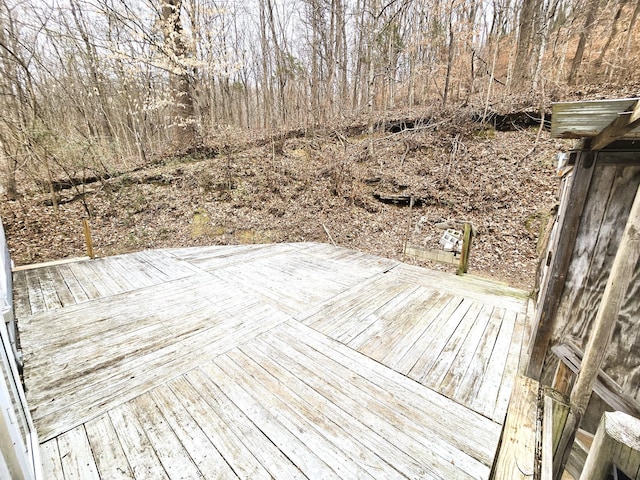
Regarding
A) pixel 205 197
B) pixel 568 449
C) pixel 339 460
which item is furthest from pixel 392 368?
pixel 205 197

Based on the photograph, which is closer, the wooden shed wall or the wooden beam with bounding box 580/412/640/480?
the wooden beam with bounding box 580/412/640/480

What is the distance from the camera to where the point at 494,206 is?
686 centimetres

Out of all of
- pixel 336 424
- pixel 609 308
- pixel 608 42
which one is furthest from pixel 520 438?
pixel 608 42

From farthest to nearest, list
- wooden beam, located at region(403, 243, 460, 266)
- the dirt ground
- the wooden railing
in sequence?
the dirt ground < wooden beam, located at region(403, 243, 460, 266) < the wooden railing

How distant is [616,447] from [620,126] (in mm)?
1544

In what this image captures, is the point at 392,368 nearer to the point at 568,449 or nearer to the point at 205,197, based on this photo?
the point at 568,449

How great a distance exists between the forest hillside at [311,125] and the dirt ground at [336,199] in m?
0.05

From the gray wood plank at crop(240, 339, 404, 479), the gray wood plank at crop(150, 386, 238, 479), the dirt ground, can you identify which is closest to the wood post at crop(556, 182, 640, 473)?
the gray wood plank at crop(240, 339, 404, 479)

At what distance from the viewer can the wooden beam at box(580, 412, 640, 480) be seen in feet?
3.35

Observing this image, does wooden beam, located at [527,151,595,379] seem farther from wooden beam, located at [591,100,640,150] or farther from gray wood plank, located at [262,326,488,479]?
gray wood plank, located at [262,326,488,479]

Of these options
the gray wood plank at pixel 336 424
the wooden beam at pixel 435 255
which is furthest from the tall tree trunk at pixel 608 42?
the gray wood plank at pixel 336 424

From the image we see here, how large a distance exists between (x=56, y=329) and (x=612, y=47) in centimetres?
1451

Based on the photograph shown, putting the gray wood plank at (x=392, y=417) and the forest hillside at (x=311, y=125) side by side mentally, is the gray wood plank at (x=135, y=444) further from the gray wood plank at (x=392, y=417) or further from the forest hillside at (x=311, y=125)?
the forest hillside at (x=311, y=125)

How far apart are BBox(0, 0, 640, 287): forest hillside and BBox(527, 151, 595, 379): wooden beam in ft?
11.7
